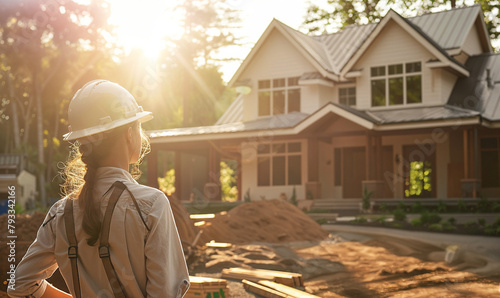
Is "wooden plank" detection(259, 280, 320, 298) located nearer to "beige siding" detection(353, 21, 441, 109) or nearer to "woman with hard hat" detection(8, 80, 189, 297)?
"woman with hard hat" detection(8, 80, 189, 297)

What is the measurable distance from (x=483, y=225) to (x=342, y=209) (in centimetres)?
673

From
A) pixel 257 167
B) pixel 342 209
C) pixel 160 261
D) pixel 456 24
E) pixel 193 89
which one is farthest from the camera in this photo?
pixel 193 89

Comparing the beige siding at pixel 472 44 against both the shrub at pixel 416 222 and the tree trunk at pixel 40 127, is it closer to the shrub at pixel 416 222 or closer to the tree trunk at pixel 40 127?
the shrub at pixel 416 222

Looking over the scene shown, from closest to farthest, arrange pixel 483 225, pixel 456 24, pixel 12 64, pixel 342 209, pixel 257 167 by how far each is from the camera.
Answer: pixel 483 225
pixel 342 209
pixel 456 24
pixel 257 167
pixel 12 64

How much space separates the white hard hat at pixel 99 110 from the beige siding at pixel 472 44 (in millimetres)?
25611

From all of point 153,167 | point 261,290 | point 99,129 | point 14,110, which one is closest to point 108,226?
point 99,129

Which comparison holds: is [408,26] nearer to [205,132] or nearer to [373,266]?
[205,132]

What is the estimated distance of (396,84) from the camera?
2509cm

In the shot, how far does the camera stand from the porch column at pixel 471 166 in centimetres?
2161

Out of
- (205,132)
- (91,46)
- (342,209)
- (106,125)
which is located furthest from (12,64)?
(106,125)

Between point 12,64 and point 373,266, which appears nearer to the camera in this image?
point 373,266

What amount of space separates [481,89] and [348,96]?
5225 millimetres

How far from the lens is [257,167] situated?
28.0m

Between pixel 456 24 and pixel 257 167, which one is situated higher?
pixel 456 24
